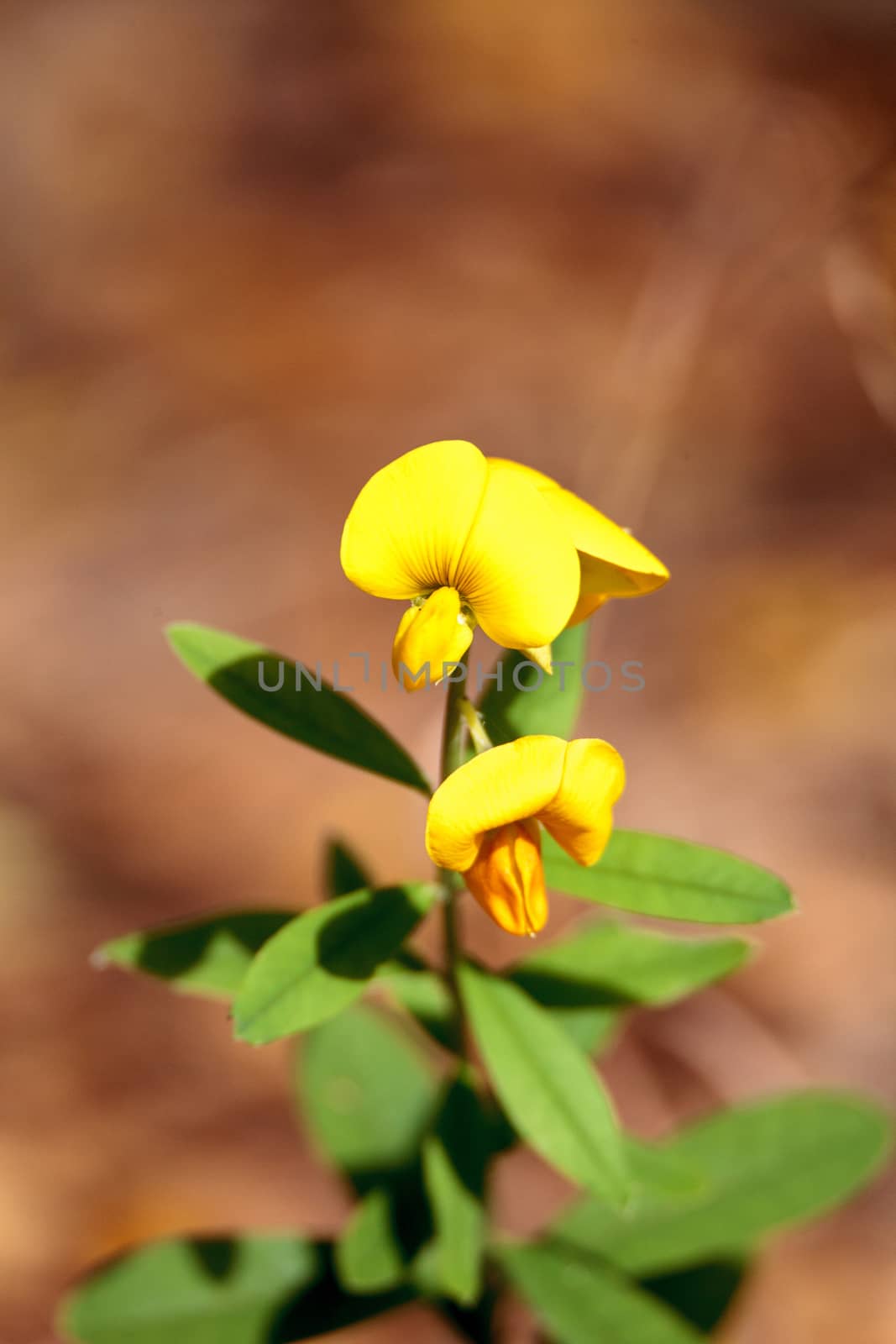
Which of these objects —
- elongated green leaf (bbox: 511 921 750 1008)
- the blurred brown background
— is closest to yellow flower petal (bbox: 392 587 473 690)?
elongated green leaf (bbox: 511 921 750 1008)

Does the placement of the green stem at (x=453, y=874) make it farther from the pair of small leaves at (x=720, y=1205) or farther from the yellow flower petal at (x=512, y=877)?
the pair of small leaves at (x=720, y=1205)

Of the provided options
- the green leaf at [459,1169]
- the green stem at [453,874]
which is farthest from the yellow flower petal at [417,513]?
the green leaf at [459,1169]

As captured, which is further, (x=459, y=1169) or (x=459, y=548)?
(x=459, y=1169)

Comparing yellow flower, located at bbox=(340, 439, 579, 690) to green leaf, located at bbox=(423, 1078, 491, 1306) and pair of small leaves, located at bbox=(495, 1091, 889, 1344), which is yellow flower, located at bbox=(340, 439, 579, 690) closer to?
green leaf, located at bbox=(423, 1078, 491, 1306)

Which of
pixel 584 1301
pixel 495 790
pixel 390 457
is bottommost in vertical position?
pixel 584 1301

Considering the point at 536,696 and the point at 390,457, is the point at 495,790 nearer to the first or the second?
the point at 536,696

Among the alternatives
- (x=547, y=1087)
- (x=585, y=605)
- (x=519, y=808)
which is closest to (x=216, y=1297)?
(x=547, y=1087)
